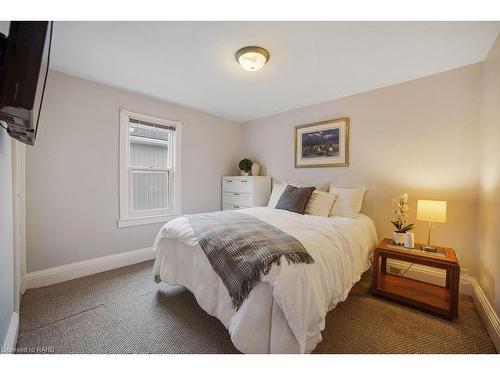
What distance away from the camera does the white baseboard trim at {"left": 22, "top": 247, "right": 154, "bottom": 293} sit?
210 cm

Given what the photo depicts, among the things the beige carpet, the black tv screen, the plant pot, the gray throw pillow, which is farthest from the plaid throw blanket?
the plant pot

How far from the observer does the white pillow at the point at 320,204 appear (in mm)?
2484

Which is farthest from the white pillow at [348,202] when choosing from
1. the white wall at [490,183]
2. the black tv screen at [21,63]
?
the black tv screen at [21,63]

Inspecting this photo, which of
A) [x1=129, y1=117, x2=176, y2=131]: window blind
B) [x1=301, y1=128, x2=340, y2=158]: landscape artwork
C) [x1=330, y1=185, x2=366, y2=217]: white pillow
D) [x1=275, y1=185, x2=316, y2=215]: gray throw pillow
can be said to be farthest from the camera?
[x1=301, y1=128, x2=340, y2=158]: landscape artwork

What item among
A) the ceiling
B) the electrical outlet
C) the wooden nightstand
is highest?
the ceiling

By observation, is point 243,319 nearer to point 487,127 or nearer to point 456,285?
point 456,285

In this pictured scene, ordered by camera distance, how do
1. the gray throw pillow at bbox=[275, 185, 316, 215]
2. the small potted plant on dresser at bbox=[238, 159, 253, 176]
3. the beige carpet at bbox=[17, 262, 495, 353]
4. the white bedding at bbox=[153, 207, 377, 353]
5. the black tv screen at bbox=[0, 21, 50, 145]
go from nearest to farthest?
the black tv screen at bbox=[0, 21, 50, 145] → the white bedding at bbox=[153, 207, 377, 353] → the beige carpet at bbox=[17, 262, 495, 353] → the gray throw pillow at bbox=[275, 185, 316, 215] → the small potted plant on dresser at bbox=[238, 159, 253, 176]

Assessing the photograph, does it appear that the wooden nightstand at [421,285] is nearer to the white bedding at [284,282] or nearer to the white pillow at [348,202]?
the white bedding at [284,282]

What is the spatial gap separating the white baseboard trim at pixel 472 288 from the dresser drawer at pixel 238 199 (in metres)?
2.08

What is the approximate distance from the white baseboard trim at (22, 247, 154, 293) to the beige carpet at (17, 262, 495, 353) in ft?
0.40

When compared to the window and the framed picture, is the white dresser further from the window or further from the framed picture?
the window

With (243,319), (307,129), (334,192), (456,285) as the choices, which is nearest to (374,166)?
(334,192)

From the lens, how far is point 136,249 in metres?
2.86

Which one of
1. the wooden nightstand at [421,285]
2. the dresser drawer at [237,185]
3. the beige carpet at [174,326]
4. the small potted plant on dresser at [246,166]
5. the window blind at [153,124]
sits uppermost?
the window blind at [153,124]
